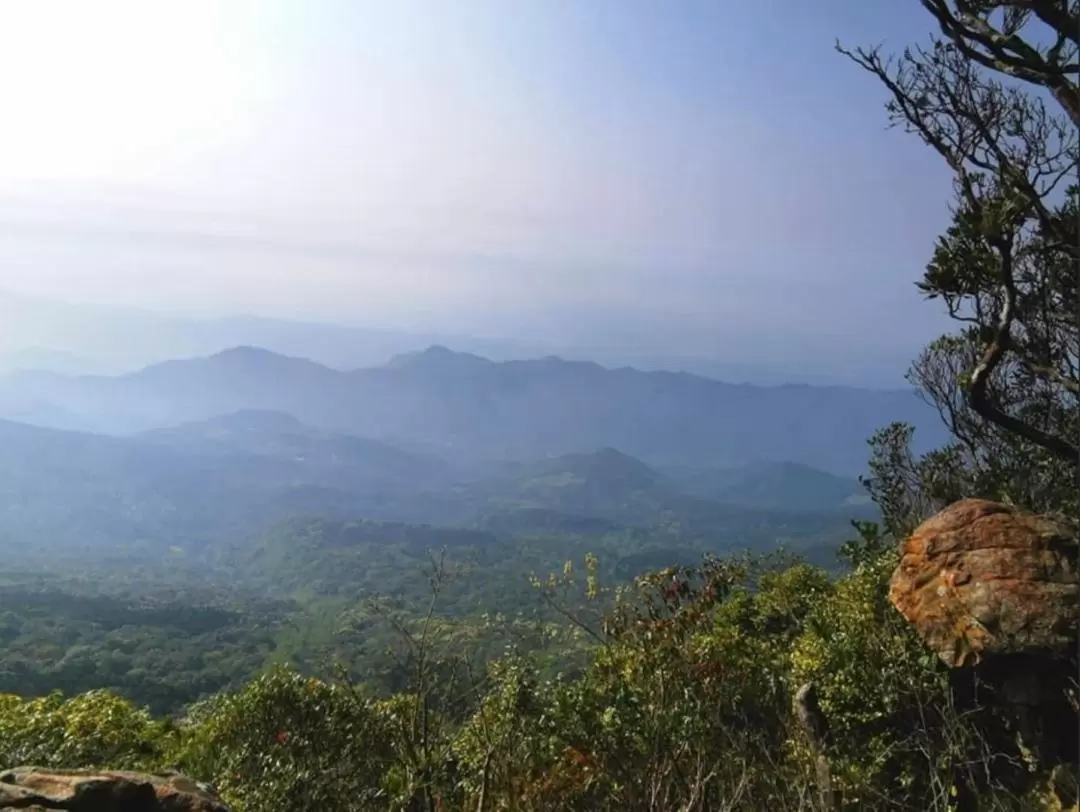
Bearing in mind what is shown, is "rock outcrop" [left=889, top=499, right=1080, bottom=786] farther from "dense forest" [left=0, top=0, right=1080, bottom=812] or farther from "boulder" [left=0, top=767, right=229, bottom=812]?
"boulder" [left=0, top=767, right=229, bottom=812]

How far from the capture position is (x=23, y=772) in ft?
16.2

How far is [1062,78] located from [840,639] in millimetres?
5584

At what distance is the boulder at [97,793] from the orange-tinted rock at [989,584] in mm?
6195

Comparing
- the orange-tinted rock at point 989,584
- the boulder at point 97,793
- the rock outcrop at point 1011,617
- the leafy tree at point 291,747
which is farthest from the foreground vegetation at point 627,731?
the boulder at point 97,793

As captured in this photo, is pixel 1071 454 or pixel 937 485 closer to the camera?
pixel 1071 454

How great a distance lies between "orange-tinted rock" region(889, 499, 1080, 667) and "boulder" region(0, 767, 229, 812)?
6.20 m

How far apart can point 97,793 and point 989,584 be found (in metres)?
7.14

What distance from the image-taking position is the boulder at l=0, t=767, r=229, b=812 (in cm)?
460

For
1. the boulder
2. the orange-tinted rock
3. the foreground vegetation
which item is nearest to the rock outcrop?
the orange-tinted rock

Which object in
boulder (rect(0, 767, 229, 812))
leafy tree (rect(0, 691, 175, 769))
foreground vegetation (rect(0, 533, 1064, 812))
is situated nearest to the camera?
boulder (rect(0, 767, 229, 812))

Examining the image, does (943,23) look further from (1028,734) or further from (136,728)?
(136,728)

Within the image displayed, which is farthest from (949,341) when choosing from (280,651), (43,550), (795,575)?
(43,550)

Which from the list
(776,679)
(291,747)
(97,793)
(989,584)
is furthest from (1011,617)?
(291,747)

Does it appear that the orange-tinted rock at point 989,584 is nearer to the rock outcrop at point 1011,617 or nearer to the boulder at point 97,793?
the rock outcrop at point 1011,617
